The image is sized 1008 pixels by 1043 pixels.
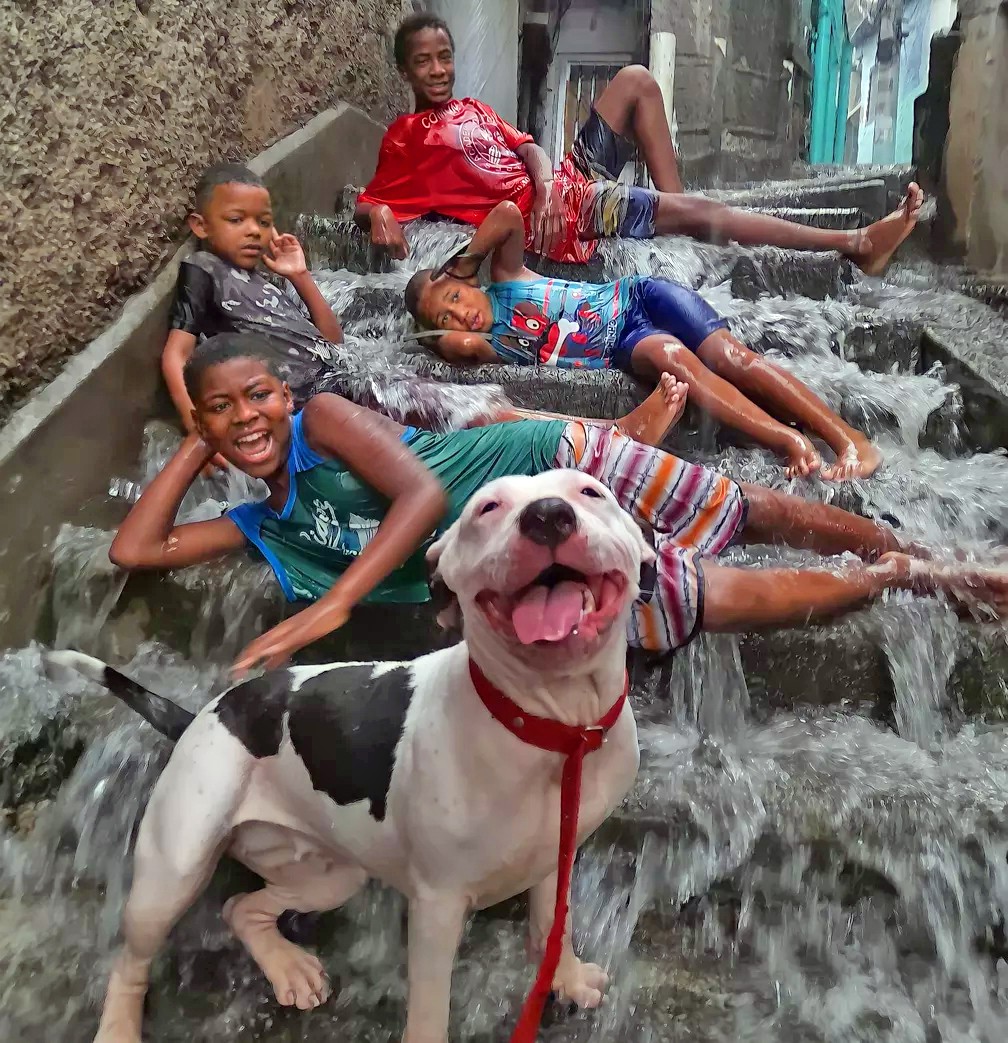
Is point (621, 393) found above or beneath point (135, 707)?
above

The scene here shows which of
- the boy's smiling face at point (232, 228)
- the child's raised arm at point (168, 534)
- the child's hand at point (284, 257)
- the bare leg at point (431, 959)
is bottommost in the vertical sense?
the bare leg at point (431, 959)

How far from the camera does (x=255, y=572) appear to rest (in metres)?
1.62

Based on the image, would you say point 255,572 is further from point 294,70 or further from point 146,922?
point 294,70

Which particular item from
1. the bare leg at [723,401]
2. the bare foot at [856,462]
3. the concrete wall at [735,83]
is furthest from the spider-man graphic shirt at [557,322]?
the concrete wall at [735,83]

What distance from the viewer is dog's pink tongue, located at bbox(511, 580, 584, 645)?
2.70 ft

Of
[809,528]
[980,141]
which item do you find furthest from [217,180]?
[980,141]

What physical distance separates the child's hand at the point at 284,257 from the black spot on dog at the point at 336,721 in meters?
1.50

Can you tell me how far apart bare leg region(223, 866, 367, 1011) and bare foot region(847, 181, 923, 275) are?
252cm

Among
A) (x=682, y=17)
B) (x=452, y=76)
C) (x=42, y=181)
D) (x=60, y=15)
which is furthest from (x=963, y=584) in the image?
(x=682, y=17)

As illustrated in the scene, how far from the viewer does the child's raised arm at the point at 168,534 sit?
158cm

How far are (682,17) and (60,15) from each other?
6122 millimetres

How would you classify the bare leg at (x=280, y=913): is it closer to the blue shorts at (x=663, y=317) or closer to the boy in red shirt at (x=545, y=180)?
the blue shorts at (x=663, y=317)

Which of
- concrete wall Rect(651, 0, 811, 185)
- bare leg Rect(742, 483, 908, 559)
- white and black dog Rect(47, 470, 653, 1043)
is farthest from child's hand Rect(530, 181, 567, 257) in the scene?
concrete wall Rect(651, 0, 811, 185)

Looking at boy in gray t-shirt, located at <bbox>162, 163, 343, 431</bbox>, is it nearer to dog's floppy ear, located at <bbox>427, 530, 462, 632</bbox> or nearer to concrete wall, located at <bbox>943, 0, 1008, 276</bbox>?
dog's floppy ear, located at <bbox>427, 530, 462, 632</bbox>
